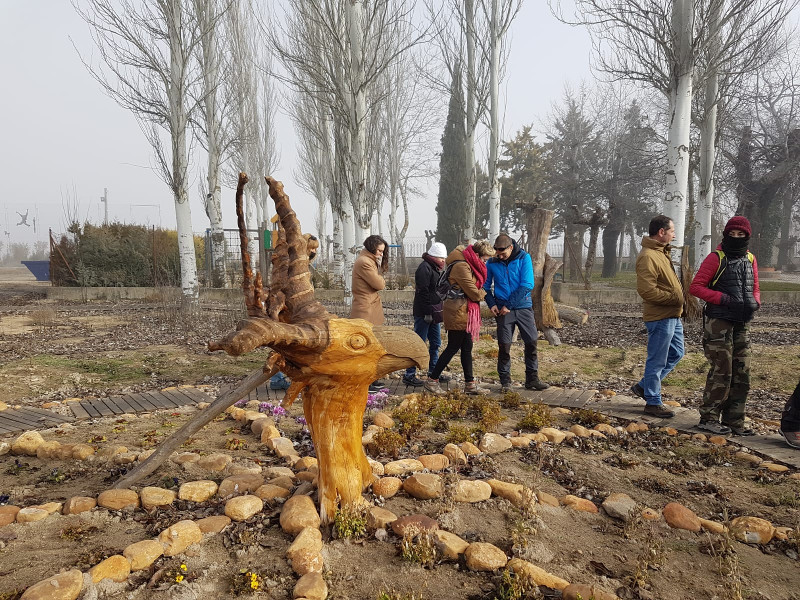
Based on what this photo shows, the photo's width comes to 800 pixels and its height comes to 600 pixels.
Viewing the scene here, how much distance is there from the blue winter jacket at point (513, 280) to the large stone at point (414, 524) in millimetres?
3281

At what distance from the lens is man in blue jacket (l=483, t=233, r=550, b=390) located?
17.5 ft

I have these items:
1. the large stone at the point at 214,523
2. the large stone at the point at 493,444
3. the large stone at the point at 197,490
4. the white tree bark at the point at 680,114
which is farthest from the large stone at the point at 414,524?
the white tree bark at the point at 680,114

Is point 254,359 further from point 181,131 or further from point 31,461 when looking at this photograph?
point 181,131

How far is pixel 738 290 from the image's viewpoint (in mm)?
4078

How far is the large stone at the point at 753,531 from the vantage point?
2588 mm

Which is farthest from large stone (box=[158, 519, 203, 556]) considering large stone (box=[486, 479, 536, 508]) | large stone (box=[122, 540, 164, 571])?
large stone (box=[486, 479, 536, 508])

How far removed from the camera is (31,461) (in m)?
3.50

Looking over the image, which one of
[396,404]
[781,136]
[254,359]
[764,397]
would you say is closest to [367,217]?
[254,359]

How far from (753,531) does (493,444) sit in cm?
163

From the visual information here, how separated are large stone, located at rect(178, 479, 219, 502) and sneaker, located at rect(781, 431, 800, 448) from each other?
4.28 m

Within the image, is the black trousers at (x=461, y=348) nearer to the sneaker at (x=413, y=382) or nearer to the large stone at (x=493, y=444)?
the sneaker at (x=413, y=382)

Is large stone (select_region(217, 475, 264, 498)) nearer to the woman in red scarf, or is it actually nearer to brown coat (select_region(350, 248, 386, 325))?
brown coat (select_region(350, 248, 386, 325))

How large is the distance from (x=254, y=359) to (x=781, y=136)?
24.7m

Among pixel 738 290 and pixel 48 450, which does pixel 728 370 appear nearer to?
pixel 738 290
